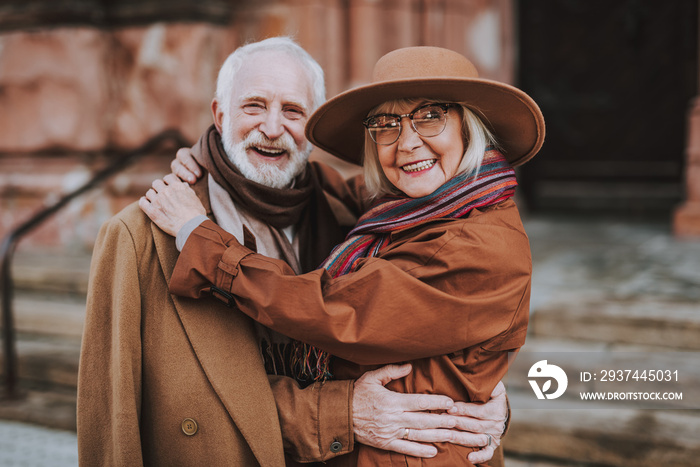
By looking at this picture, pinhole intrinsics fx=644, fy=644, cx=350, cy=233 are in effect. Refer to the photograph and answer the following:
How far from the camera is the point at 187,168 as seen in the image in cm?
214

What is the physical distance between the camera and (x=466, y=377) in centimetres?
185

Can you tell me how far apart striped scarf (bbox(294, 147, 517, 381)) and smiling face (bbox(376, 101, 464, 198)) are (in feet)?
0.11

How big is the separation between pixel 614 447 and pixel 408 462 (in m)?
1.45

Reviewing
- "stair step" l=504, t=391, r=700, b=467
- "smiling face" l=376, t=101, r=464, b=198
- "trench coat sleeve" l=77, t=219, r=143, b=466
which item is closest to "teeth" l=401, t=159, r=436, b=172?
"smiling face" l=376, t=101, r=464, b=198

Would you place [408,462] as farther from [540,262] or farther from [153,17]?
[153,17]

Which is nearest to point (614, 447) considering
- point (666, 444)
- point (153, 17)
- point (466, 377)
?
point (666, 444)

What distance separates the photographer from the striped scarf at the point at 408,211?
6.00 ft

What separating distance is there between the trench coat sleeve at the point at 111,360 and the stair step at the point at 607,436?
1835 mm

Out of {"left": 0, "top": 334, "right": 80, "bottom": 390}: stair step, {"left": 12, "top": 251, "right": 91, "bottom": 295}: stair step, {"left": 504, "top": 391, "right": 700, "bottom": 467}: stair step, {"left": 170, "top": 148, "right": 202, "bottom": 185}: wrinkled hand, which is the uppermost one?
{"left": 170, "top": 148, "right": 202, "bottom": 185}: wrinkled hand

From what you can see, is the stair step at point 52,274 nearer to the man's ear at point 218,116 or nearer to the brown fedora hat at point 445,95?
the man's ear at point 218,116

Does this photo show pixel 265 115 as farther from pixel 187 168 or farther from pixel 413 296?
pixel 413 296

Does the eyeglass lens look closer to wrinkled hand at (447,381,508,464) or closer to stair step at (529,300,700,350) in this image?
wrinkled hand at (447,381,508,464)

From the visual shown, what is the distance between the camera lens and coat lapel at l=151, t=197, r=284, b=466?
1875 millimetres

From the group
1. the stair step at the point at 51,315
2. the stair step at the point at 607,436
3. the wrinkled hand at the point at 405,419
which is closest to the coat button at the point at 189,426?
the wrinkled hand at the point at 405,419
